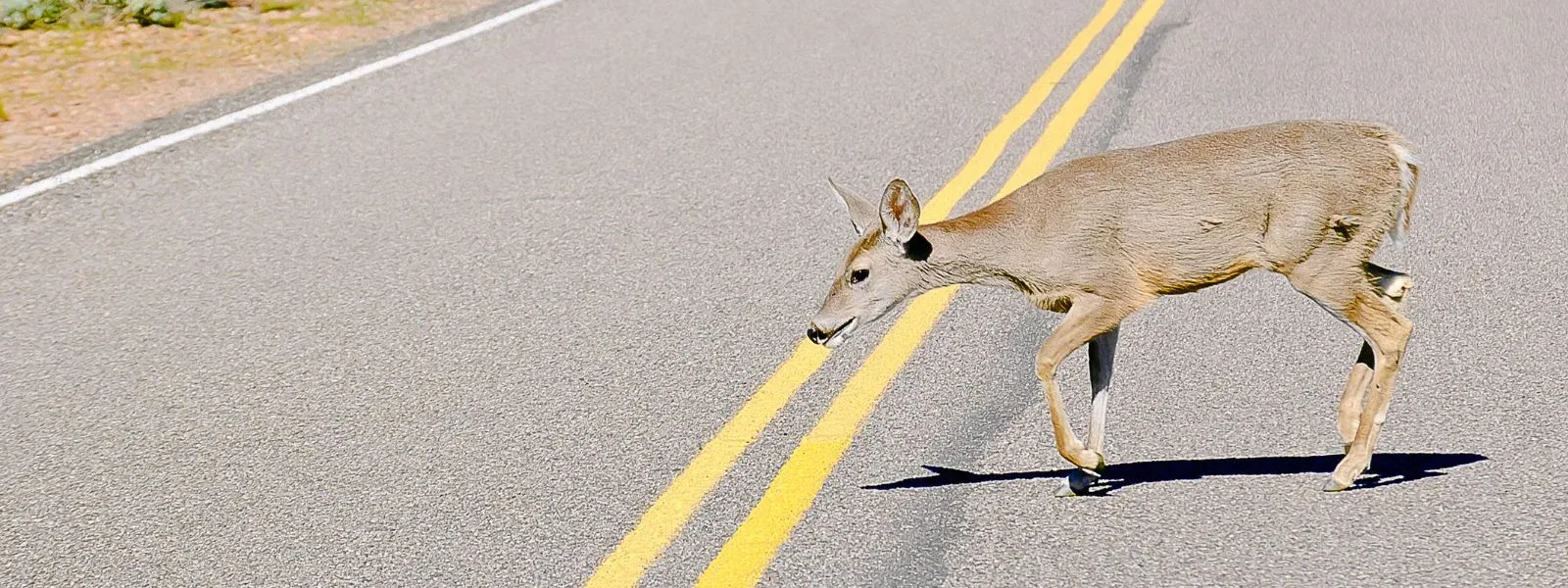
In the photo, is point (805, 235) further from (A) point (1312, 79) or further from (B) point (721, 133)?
(A) point (1312, 79)

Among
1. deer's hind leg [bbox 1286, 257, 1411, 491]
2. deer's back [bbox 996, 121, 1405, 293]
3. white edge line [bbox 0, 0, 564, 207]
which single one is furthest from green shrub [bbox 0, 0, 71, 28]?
deer's hind leg [bbox 1286, 257, 1411, 491]

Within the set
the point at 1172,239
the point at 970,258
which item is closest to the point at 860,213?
the point at 970,258

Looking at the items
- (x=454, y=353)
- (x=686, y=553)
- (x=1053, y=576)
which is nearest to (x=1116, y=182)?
(x=1053, y=576)

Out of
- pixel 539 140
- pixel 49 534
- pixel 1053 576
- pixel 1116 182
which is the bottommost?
pixel 539 140

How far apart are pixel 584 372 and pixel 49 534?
1882mm

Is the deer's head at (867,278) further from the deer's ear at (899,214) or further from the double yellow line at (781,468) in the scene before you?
the double yellow line at (781,468)

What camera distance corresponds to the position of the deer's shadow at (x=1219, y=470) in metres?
5.38

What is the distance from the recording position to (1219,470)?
17.9 ft

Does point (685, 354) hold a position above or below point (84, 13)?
above

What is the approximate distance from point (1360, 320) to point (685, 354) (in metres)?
2.54

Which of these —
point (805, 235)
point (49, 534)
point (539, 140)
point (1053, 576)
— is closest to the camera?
point (1053, 576)

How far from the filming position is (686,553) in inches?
200

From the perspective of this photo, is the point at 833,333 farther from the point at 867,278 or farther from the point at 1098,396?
the point at 1098,396

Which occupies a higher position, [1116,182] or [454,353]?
[1116,182]
